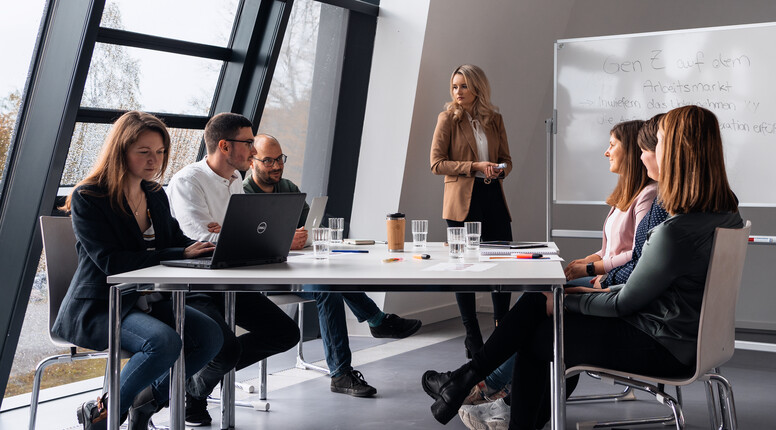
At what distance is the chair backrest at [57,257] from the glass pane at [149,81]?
3.17 feet

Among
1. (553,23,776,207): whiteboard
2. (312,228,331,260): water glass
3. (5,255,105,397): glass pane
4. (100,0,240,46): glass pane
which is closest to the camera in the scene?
(312,228,331,260): water glass

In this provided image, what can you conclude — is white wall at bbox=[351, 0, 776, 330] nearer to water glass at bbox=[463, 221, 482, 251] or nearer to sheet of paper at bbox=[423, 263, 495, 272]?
water glass at bbox=[463, 221, 482, 251]

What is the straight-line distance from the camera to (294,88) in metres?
4.71

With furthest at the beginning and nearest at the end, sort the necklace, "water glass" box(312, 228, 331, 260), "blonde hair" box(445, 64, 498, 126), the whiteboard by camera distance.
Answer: "blonde hair" box(445, 64, 498, 126), the whiteboard, "water glass" box(312, 228, 331, 260), the necklace

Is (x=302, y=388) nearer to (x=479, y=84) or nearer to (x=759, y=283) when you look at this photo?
(x=479, y=84)

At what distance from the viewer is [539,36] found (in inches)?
208

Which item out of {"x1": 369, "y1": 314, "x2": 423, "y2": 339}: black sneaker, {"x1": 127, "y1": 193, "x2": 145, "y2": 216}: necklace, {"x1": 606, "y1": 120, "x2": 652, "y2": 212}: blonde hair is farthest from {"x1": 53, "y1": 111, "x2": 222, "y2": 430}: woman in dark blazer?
{"x1": 606, "y1": 120, "x2": 652, "y2": 212}: blonde hair

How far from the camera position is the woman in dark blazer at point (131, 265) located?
2.34 meters

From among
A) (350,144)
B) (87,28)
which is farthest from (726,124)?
(87,28)

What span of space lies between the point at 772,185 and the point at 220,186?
2.86 meters

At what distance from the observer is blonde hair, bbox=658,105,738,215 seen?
2.19m

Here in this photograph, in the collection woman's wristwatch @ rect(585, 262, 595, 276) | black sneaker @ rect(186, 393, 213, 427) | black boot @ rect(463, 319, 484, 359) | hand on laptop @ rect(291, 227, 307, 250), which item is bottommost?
black sneaker @ rect(186, 393, 213, 427)

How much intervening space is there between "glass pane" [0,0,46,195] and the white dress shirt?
0.72m

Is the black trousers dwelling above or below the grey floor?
above
